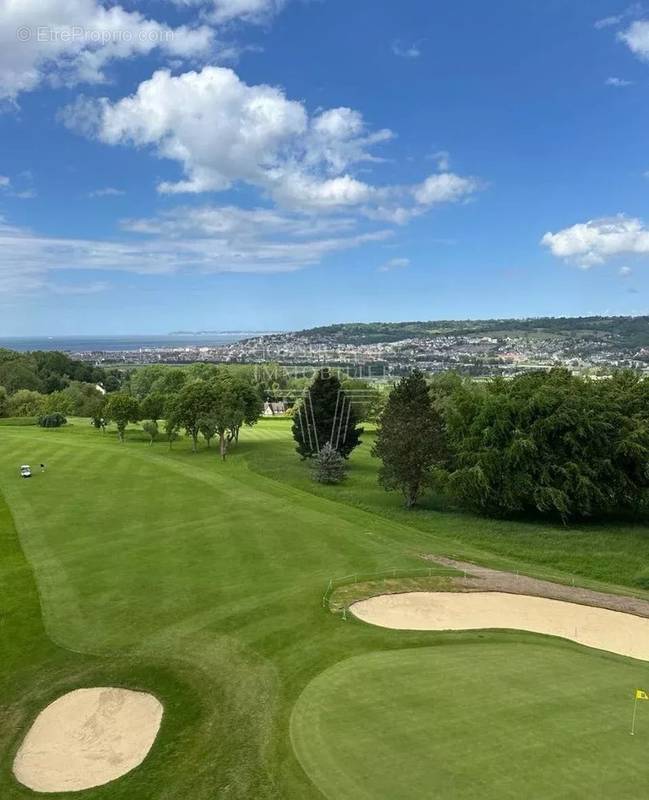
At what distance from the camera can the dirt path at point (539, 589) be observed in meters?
23.5

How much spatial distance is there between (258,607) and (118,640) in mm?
4970

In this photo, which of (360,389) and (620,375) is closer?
(620,375)

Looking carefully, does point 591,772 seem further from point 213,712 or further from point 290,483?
point 290,483

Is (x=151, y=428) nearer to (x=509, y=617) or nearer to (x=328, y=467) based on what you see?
(x=328, y=467)

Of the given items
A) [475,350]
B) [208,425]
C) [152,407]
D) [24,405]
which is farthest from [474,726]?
[475,350]

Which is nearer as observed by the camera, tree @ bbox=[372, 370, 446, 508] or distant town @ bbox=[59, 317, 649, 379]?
tree @ bbox=[372, 370, 446, 508]

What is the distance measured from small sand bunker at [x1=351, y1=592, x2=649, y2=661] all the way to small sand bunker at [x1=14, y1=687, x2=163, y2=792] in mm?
8627

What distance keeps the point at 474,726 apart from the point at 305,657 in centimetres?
606

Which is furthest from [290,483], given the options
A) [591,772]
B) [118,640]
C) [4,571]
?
[591,772]

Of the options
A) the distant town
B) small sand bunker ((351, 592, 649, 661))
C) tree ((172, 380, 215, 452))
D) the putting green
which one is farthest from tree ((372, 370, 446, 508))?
the distant town

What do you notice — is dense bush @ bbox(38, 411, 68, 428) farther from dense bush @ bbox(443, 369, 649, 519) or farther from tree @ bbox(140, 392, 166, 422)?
dense bush @ bbox(443, 369, 649, 519)

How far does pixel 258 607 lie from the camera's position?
73.1ft

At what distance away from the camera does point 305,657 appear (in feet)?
60.5

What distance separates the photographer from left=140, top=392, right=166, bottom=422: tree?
72.1 meters
